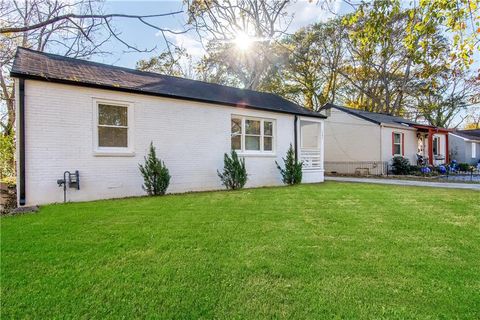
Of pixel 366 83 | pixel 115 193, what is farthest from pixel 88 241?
pixel 366 83

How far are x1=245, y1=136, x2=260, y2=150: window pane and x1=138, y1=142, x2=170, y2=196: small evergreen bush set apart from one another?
156 inches

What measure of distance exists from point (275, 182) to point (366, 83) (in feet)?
70.9

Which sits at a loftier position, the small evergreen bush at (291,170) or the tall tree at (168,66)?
the tall tree at (168,66)

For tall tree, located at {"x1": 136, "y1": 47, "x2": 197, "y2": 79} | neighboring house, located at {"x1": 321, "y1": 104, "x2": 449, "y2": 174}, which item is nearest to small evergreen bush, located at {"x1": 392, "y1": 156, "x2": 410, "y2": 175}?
neighboring house, located at {"x1": 321, "y1": 104, "x2": 449, "y2": 174}

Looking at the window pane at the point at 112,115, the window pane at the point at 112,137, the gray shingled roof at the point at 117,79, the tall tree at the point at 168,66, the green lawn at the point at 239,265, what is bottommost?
the green lawn at the point at 239,265

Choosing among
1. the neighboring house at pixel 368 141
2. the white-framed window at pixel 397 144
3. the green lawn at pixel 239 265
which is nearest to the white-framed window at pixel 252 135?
the green lawn at pixel 239 265

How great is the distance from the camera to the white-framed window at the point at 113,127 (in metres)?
8.38

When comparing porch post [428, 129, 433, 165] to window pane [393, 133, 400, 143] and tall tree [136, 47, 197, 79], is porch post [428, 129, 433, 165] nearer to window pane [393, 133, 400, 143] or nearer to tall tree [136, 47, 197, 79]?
window pane [393, 133, 400, 143]

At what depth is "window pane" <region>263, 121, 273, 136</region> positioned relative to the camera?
1242 cm

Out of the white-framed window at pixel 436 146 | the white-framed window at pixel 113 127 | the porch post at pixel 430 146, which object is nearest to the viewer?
the white-framed window at pixel 113 127

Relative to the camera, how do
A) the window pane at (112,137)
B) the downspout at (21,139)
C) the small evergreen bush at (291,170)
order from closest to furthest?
the downspout at (21,139), the window pane at (112,137), the small evergreen bush at (291,170)

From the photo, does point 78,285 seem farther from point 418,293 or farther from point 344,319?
point 418,293

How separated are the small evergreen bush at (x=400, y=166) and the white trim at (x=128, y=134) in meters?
15.7

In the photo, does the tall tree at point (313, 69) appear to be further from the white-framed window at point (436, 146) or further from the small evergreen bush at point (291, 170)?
the small evergreen bush at point (291, 170)
